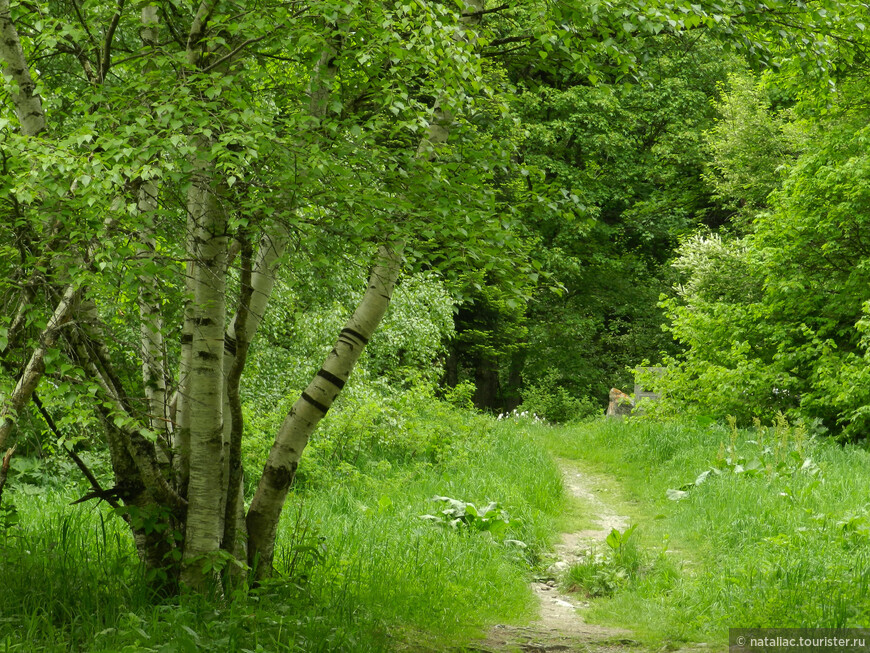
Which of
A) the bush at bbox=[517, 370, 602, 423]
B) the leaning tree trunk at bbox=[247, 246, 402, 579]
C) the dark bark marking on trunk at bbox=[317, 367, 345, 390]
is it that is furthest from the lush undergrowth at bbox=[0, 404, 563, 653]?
the bush at bbox=[517, 370, 602, 423]

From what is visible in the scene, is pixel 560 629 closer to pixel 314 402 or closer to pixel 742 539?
pixel 742 539

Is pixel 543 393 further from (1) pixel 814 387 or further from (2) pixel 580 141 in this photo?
(1) pixel 814 387

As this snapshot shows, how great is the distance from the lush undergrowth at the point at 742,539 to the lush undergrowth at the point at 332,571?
101 cm

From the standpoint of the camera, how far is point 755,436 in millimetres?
11977

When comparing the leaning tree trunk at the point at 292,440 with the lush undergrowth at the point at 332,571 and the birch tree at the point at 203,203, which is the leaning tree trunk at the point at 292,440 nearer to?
the birch tree at the point at 203,203

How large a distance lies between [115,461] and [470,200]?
2.60 metres

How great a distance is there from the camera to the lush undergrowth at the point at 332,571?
436cm

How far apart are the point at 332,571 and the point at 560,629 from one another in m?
1.68

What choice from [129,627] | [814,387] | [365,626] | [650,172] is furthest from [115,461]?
[650,172]

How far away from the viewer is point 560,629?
5.94 metres

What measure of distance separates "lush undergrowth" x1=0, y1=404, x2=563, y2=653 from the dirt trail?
187 millimetres

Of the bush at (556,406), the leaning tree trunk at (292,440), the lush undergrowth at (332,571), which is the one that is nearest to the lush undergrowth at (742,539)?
the lush undergrowth at (332,571)

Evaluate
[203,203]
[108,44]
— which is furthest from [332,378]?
[108,44]

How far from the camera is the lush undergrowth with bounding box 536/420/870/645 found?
18.1 ft
